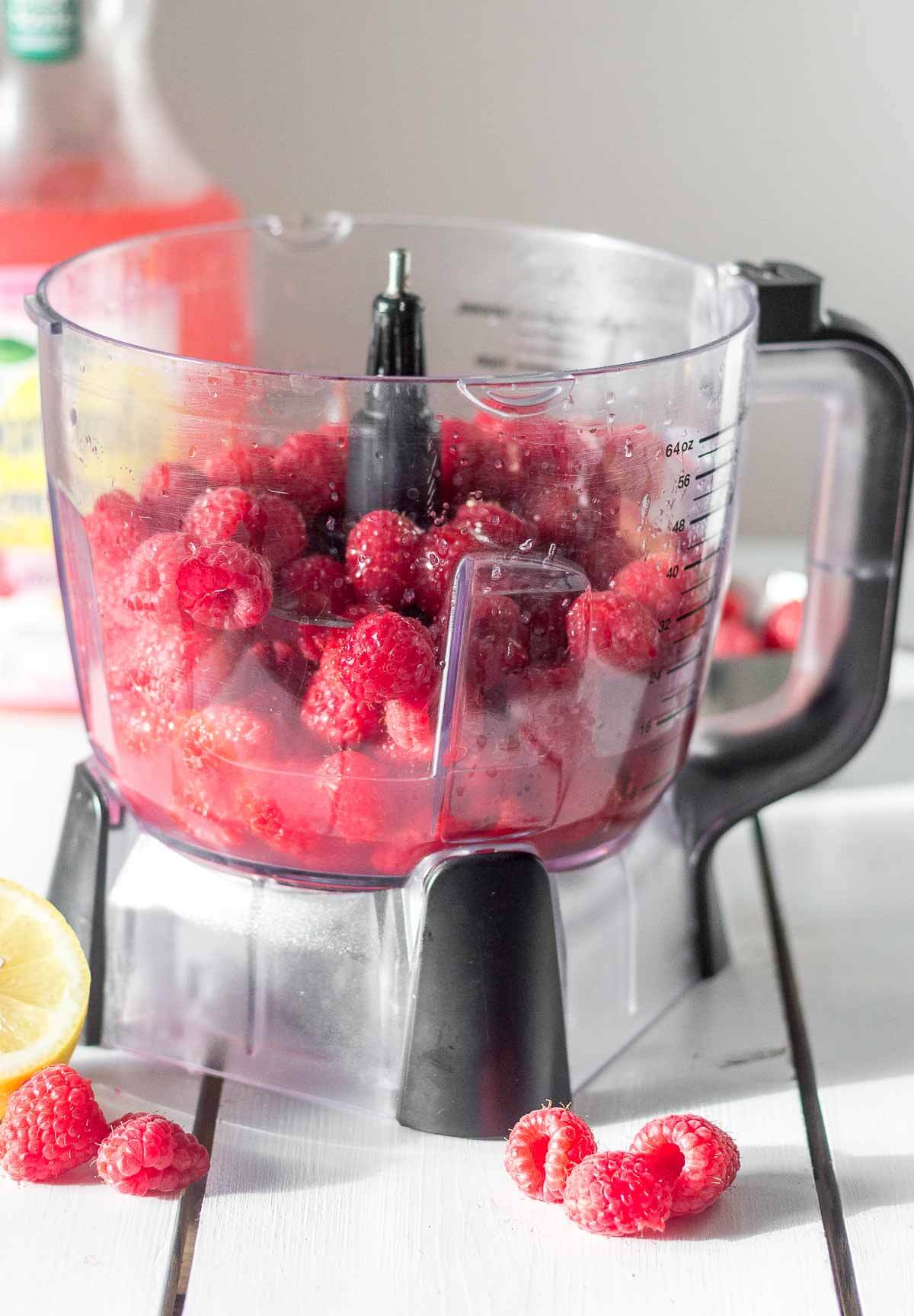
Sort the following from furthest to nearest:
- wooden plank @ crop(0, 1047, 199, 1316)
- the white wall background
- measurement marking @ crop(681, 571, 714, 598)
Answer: the white wall background, measurement marking @ crop(681, 571, 714, 598), wooden plank @ crop(0, 1047, 199, 1316)

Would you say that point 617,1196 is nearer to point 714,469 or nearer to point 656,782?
point 656,782

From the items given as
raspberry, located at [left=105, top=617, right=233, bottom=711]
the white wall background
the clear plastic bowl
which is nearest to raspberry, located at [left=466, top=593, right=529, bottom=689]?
the clear plastic bowl

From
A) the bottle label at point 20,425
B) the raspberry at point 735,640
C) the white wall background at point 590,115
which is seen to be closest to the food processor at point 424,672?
the bottle label at point 20,425

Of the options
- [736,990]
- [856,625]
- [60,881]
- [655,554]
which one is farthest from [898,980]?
[60,881]

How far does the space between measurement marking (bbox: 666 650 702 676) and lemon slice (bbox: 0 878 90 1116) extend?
29 cm

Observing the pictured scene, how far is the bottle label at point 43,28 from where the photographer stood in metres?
1.02

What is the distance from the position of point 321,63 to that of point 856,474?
744 mm

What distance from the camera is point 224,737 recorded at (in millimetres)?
645

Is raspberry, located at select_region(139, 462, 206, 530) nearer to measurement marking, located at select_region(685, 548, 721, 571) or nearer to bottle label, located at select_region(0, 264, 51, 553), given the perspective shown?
measurement marking, located at select_region(685, 548, 721, 571)

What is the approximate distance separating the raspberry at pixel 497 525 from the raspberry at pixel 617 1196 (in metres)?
0.25

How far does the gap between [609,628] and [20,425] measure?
558 mm

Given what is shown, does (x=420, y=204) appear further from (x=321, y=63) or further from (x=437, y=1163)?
(x=437, y=1163)

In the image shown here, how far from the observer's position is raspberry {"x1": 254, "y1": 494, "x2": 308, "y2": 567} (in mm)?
619

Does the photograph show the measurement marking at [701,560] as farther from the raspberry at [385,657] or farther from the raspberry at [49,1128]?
the raspberry at [49,1128]
